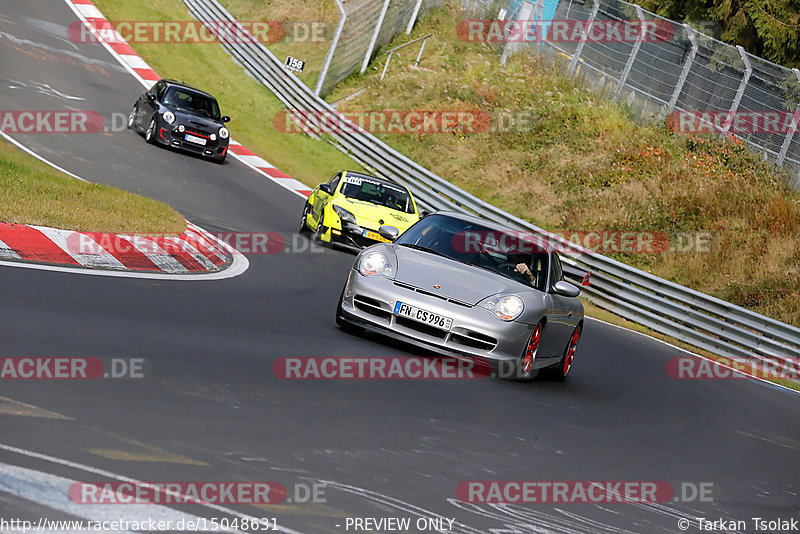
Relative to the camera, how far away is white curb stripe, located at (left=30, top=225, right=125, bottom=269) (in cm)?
1021

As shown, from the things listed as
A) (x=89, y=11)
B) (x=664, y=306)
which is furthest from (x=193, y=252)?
(x=89, y=11)

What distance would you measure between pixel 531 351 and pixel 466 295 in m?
0.93

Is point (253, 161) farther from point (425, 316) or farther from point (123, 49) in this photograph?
point (425, 316)

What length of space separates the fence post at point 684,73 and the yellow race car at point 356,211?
12626 millimetres

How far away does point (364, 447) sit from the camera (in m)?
6.17

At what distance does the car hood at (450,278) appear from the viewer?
9.20 meters

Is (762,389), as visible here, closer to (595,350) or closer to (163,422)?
(595,350)

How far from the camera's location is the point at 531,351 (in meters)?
9.64

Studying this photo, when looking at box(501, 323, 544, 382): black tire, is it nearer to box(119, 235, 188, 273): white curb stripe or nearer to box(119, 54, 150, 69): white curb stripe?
box(119, 235, 188, 273): white curb stripe

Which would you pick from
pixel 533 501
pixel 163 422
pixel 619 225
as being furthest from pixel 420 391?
pixel 619 225

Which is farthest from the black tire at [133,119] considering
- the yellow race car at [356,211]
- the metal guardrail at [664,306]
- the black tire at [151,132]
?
the yellow race car at [356,211]

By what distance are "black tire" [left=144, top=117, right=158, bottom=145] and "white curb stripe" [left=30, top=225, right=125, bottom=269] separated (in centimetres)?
1305

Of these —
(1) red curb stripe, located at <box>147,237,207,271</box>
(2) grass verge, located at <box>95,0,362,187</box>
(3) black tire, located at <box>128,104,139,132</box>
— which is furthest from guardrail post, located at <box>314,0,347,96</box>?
(1) red curb stripe, located at <box>147,237,207,271</box>

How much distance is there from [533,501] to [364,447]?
1.02 metres
